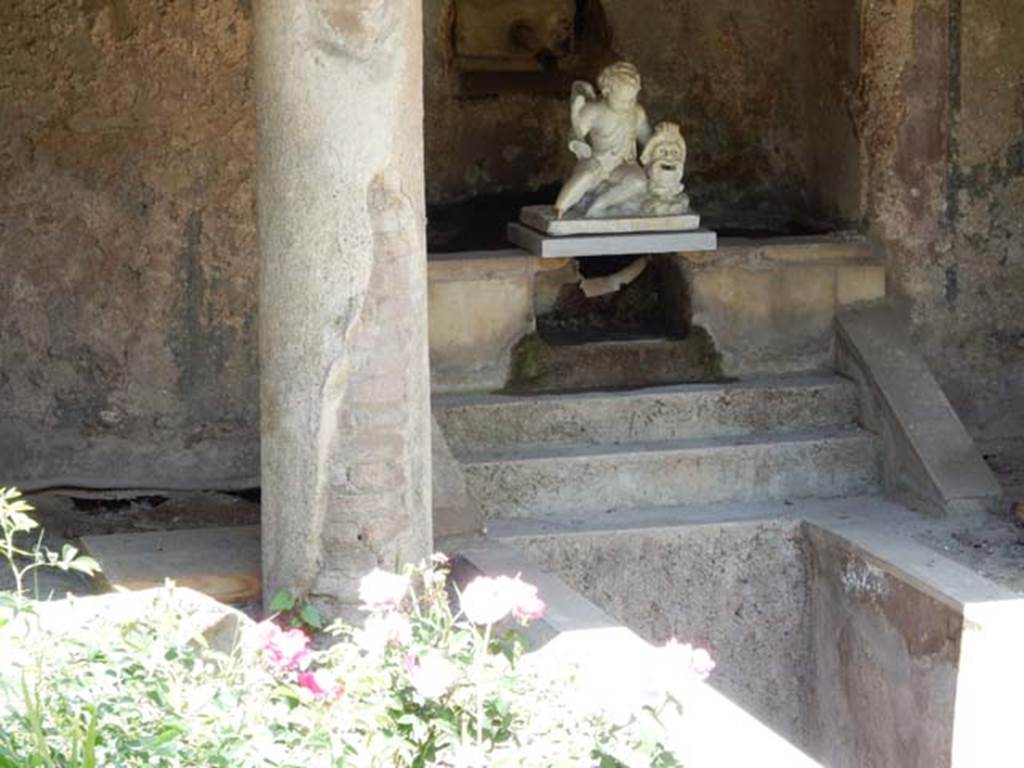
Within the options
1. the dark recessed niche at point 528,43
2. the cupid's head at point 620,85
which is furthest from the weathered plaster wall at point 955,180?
the dark recessed niche at point 528,43

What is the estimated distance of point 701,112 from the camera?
9.95 m

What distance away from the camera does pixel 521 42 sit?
998 cm

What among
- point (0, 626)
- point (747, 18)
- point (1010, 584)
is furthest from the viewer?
point (747, 18)

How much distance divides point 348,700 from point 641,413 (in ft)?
14.3

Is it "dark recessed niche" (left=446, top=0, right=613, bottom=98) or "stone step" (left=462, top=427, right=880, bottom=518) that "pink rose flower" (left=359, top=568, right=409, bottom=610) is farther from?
"dark recessed niche" (left=446, top=0, right=613, bottom=98)

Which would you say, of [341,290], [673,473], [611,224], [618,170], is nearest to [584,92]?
[618,170]

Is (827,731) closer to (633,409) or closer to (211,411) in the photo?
(633,409)

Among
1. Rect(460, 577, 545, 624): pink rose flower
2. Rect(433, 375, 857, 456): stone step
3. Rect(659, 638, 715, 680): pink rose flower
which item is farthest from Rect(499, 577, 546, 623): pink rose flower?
Rect(433, 375, 857, 456): stone step

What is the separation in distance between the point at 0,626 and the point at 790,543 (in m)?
4.34

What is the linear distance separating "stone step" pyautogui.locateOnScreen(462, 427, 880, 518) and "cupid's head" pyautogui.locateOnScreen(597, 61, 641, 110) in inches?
53.6

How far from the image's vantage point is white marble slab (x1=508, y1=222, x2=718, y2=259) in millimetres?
8539

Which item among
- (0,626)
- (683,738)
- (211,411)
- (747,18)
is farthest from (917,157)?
(0,626)

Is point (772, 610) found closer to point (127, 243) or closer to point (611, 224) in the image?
point (611, 224)

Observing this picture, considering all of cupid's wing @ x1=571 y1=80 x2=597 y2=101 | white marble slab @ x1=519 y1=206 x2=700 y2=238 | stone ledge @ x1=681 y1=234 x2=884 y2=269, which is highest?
cupid's wing @ x1=571 y1=80 x2=597 y2=101
